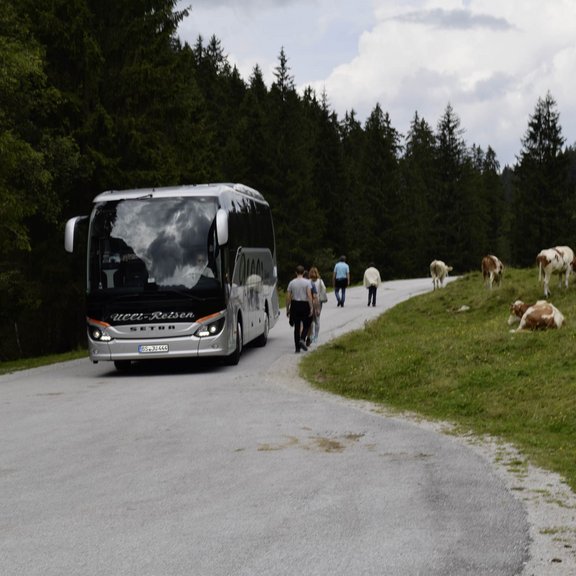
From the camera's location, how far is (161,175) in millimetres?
30234

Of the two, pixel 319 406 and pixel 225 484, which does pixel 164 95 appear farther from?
pixel 225 484

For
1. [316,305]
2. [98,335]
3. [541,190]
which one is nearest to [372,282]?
[316,305]

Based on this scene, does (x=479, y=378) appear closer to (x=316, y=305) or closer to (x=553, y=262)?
(x=316, y=305)

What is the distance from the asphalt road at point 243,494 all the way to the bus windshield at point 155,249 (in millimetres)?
4141

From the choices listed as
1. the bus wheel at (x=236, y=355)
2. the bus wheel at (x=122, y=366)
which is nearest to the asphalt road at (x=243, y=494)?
the bus wheel at (x=236, y=355)

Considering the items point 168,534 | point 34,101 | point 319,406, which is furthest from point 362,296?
point 168,534

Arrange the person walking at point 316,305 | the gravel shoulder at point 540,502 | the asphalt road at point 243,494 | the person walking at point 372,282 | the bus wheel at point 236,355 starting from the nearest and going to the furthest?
the gravel shoulder at point 540,502, the asphalt road at point 243,494, the bus wheel at point 236,355, the person walking at point 316,305, the person walking at point 372,282

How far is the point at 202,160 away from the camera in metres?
36.2

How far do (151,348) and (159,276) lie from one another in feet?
4.78

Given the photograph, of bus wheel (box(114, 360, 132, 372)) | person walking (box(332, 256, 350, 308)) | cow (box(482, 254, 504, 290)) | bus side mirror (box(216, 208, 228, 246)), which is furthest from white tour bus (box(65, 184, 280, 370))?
person walking (box(332, 256, 350, 308))

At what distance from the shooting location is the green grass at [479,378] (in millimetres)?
10391

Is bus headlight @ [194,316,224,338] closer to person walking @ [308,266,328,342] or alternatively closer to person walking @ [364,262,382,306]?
person walking @ [308,266,328,342]

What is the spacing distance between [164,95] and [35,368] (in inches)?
573

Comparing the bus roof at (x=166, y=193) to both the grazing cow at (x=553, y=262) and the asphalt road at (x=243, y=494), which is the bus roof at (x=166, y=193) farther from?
the grazing cow at (x=553, y=262)
